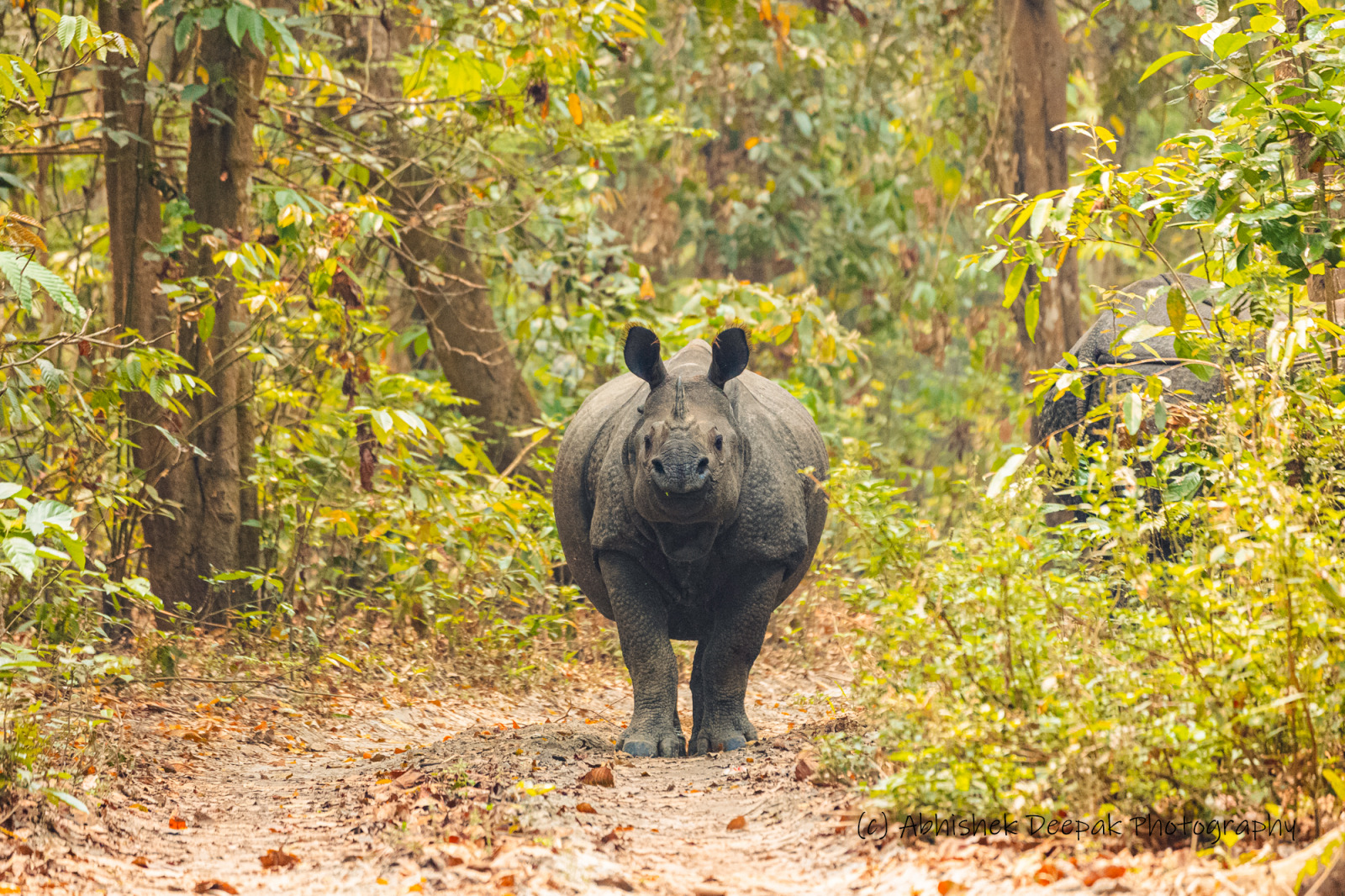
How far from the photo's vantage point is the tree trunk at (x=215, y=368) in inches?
306

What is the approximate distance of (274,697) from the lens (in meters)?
7.16

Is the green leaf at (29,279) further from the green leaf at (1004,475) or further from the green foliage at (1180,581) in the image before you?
the green leaf at (1004,475)

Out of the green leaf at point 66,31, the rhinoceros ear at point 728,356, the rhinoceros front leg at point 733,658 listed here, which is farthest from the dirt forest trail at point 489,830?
the green leaf at point 66,31

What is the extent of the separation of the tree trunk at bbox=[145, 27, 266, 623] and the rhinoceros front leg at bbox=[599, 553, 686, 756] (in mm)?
2897

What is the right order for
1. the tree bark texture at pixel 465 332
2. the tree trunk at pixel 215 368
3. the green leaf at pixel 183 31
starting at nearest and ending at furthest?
the green leaf at pixel 183 31, the tree trunk at pixel 215 368, the tree bark texture at pixel 465 332

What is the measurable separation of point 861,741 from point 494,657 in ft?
15.1

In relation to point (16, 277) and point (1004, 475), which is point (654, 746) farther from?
point (16, 277)

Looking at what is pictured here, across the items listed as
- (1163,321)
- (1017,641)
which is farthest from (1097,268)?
(1017,641)

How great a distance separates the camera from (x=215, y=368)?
7.88 metres

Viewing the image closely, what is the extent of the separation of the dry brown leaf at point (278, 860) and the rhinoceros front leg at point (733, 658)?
2.51m

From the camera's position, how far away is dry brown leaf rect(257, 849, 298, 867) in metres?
3.97

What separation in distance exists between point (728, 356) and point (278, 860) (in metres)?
3.05

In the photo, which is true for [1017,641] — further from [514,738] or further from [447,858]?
[514,738]

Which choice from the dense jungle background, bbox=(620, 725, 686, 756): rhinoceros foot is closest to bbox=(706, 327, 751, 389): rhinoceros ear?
the dense jungle background
